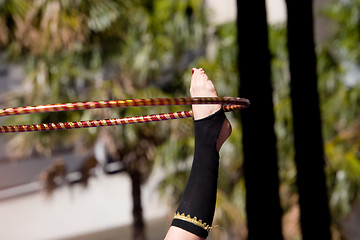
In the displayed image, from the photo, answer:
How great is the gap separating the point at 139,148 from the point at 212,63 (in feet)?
3.20

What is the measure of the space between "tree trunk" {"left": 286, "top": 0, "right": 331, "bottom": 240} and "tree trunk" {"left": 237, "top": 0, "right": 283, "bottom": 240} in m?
0.12

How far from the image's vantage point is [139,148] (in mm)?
5164

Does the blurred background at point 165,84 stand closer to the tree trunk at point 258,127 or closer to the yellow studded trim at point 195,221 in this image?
the tree trunk at point 258,127

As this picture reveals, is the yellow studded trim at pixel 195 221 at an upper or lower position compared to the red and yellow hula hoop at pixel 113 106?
lower

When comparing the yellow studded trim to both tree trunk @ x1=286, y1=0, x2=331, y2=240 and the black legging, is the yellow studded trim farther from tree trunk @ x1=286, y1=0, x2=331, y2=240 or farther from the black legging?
tree trunk @ x1=286, y1=0, x2=331, y2=240

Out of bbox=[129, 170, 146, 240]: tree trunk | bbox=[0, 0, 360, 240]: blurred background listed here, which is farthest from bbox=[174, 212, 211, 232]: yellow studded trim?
bbox=[129, 170, 146, 240]: tree trunk

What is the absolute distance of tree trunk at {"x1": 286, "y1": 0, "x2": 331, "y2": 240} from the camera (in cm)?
264

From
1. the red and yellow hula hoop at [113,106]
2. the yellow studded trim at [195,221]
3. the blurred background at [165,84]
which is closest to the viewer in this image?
the red and yellow hula hoop at [113,106]

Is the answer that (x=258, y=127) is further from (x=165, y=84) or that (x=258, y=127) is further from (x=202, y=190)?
(x=165, y=84)

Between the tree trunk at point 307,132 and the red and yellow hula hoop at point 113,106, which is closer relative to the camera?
the red and yellow hula hoop at point 113,106

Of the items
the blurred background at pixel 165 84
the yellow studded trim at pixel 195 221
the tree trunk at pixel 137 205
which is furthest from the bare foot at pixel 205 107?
the tree trunk at pixel 137 205

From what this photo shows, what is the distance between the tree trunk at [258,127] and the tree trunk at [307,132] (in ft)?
0.38

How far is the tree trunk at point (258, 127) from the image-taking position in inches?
103

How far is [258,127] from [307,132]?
0.74ft
